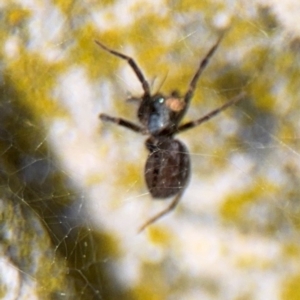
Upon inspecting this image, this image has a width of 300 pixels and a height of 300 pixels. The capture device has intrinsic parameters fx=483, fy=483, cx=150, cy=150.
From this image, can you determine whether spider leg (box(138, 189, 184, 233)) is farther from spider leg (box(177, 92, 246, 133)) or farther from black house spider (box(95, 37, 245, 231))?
spider leg (box(177, 92, 246, 133))

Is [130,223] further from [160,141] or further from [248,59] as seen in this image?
[248,59]

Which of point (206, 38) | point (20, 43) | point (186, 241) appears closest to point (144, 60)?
point (206, 38)

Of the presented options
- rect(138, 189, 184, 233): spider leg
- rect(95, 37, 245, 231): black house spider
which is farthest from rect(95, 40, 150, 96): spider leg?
rect(138, 189, 184, 233): spider leg

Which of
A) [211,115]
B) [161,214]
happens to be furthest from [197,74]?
[161,214]

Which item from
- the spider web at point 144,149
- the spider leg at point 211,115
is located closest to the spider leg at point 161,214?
the spider web at point 144,149

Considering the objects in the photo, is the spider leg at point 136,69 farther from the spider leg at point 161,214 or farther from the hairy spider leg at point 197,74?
the spider leg at point 161,214

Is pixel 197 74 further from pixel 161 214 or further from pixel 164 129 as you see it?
pixel 161 214
